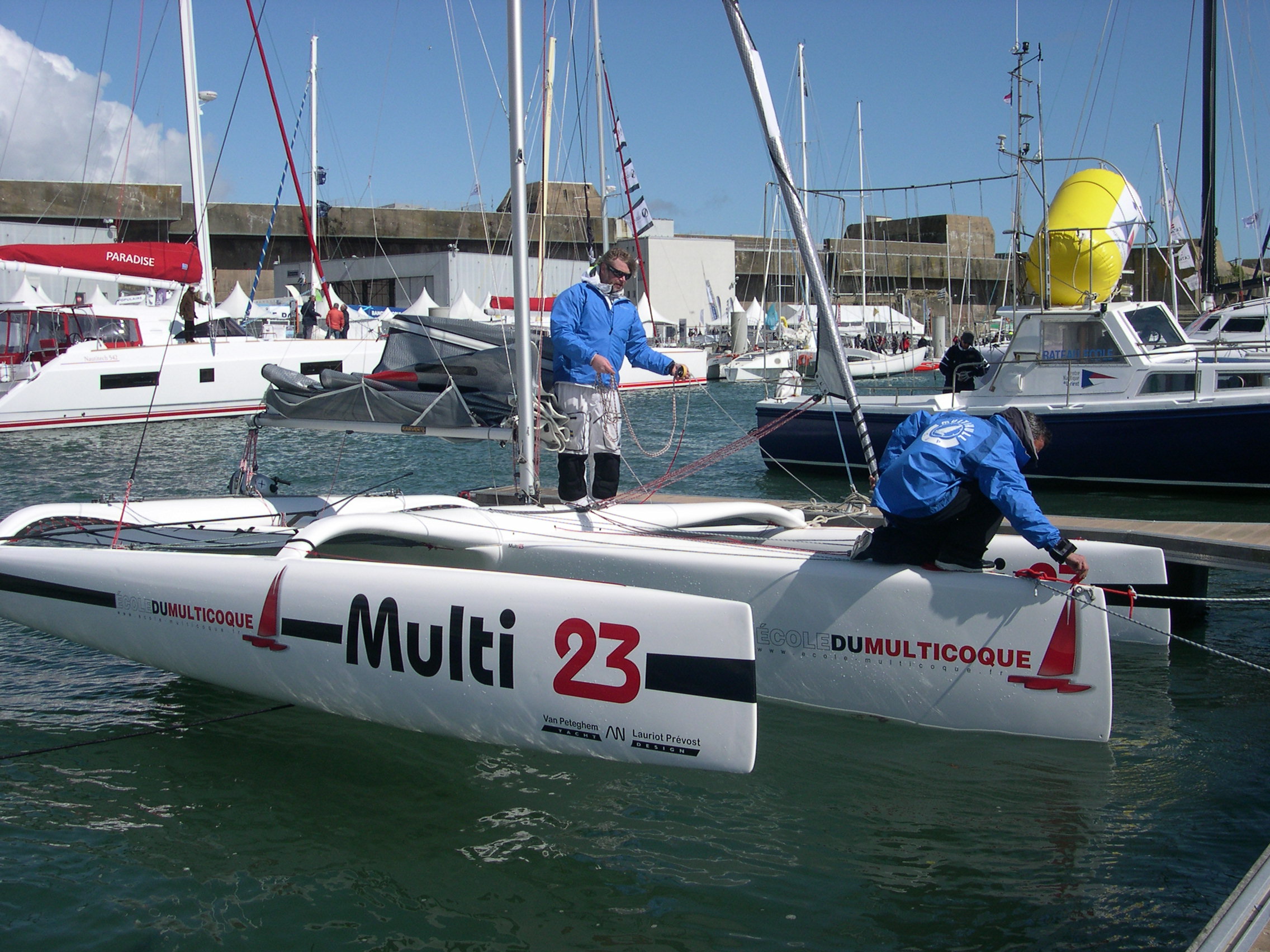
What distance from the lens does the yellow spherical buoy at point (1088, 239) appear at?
10.7 meters

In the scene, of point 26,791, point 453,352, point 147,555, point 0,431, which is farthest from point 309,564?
point 0,431

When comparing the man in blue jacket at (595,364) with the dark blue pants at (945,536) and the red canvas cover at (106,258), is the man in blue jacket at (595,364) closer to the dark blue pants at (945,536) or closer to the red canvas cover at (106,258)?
the dark blue pants at (945,536)

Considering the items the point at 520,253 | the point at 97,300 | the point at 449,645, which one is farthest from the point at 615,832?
the point at 97,300

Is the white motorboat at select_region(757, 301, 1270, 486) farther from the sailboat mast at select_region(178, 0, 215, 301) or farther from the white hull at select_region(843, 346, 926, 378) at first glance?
the white hull at select_region(843, 346, 926, 378)

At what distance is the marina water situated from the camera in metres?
3.00

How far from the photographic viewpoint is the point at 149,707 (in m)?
4.81

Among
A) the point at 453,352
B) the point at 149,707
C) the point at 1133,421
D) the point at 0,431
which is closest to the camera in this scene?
the point at 149,707

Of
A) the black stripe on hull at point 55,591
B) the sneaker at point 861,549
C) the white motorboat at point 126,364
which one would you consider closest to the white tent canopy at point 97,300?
the white motorboat at point 126,364

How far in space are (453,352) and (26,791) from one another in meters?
3.76

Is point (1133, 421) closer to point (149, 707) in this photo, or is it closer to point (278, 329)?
point (149, 707)

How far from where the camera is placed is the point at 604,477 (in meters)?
5.86

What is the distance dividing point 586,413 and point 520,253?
939 millimetres

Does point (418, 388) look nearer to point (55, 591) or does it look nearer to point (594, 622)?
point (55, 591)

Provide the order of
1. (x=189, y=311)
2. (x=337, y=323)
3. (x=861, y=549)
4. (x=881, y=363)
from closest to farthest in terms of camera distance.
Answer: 1. (x=861, y=549)
2. (x=189, y=311)
3. (x=337, y=323)
4. (x=881, y=363)
